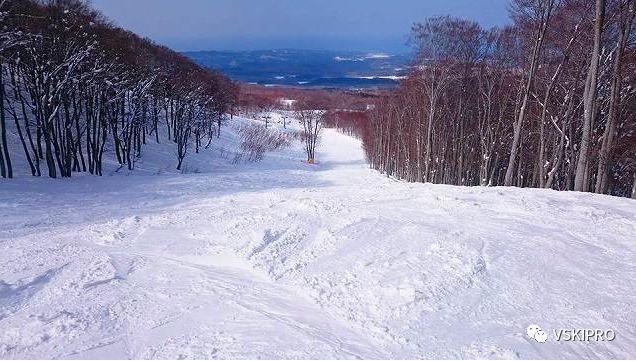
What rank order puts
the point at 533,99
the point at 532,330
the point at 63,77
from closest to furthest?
the point at 532,330, the point at 63,77, the point at 533,99

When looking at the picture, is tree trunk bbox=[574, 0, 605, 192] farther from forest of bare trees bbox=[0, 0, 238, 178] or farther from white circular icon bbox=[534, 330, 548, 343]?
forest of bare trees bbox=[0, 0, 238, 178]

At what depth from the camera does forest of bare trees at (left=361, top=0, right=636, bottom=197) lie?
15.0 metres

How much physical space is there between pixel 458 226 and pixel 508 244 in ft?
3.54

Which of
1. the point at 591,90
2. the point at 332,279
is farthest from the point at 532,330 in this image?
the point at 591,90

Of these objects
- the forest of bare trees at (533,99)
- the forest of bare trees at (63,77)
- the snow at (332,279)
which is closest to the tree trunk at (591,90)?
the forest of bare trees at (533,99)

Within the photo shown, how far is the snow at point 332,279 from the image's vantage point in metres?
4.66

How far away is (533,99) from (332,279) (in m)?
20.4

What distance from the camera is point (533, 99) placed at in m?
22.1

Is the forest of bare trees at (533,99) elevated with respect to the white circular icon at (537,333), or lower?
elevated

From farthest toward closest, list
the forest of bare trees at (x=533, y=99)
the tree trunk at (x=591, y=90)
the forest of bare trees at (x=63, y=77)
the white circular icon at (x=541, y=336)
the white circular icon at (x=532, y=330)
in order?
the forest of bare trees at (x=63, y=77), the forest of bare trees at (x=533, y=99), the tree trunk at (x=591, y=90), the white circular icon at (x=532, y=330), the white circular icon at (x=541, y=336)

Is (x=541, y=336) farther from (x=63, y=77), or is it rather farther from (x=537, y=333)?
(x=63, y=77)

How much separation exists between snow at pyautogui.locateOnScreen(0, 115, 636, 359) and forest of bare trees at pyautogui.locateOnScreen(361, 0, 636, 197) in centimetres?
688

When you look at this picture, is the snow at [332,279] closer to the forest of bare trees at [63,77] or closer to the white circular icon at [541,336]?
the white circular icon at [541,336]

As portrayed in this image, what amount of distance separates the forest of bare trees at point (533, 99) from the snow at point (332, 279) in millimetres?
6881
